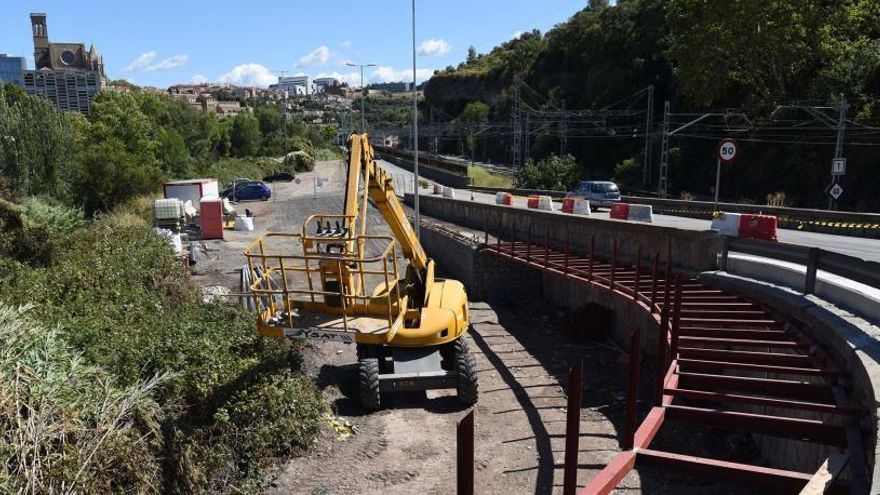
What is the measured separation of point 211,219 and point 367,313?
68.0 feet

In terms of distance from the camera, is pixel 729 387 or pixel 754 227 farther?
pixel 754 227

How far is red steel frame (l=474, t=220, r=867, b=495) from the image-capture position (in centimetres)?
496

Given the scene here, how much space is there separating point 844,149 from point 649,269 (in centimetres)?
2954

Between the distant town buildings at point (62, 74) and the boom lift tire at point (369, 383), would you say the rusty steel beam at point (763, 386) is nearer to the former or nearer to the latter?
the boom lift tire at point (369, 383)

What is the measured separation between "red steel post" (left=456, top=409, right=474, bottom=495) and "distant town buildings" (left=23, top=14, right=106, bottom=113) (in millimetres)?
138178

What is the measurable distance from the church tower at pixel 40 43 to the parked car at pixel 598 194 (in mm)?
203695

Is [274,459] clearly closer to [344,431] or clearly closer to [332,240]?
[344,431]

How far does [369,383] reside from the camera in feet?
33.8

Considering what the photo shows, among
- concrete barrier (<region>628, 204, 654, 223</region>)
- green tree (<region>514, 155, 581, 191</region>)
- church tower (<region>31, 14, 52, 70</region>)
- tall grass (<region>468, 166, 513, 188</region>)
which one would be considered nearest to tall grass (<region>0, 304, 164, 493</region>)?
concrete barrier (<region>628, 204, 654, 223</region>)

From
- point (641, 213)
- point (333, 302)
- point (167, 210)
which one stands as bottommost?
point (167, 210)

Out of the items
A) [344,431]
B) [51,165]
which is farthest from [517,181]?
[344,431]

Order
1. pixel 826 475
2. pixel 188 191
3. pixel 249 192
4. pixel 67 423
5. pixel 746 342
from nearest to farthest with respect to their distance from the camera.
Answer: pixel 826 475 → pixel 67 423 → pixel 746 342 → pixel 188 191 → pixel 249 192

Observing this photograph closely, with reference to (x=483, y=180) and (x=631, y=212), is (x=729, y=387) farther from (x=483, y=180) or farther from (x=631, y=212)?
(x=483, y=180)

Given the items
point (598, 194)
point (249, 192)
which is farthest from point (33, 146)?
point (598, 194)
